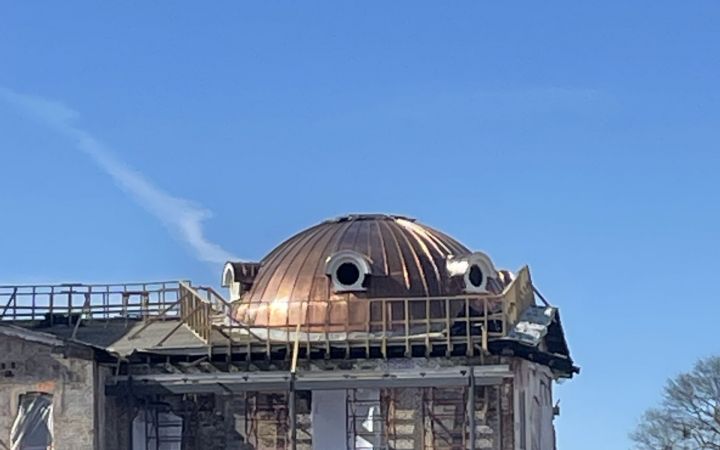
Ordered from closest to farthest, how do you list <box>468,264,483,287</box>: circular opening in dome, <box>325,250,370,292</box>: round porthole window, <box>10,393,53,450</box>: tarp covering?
<box>10,393,53,450</box>: tarp covering < <box>325,250,370,292</box>: round porthole window < <box>468,264,483,287</box>: circular opening in dome

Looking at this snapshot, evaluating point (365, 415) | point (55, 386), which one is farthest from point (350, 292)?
point (55, 386)

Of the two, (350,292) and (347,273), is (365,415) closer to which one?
(350,292)

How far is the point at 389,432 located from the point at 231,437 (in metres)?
4.97

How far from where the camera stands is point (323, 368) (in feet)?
198

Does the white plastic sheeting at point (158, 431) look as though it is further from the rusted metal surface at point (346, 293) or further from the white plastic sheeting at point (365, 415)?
the white plastic sheeting at point (365, 415)

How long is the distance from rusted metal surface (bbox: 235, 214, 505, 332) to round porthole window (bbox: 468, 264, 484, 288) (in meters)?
0.43

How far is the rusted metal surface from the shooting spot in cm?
6278

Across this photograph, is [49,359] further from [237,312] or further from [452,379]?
[452,379]

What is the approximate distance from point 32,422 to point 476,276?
1489 centimetres

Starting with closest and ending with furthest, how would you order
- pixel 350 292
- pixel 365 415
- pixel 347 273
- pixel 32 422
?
pixel 32 422
pixel 365 415
pixel 350 292
pixel 347 273

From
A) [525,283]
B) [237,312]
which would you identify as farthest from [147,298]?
[525,283]

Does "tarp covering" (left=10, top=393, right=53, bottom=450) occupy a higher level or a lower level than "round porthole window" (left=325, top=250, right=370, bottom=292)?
lower

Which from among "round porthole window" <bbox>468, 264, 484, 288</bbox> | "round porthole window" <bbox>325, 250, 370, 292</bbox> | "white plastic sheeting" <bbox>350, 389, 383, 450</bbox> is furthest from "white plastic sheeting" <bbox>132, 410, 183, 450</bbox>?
"round porthole window" <bbox>468, 264, 484, 288</bbox>

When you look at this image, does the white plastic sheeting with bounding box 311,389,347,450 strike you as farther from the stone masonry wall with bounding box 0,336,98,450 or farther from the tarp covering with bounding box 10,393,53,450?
the tarp covering with bounding box 10,393,53,450
